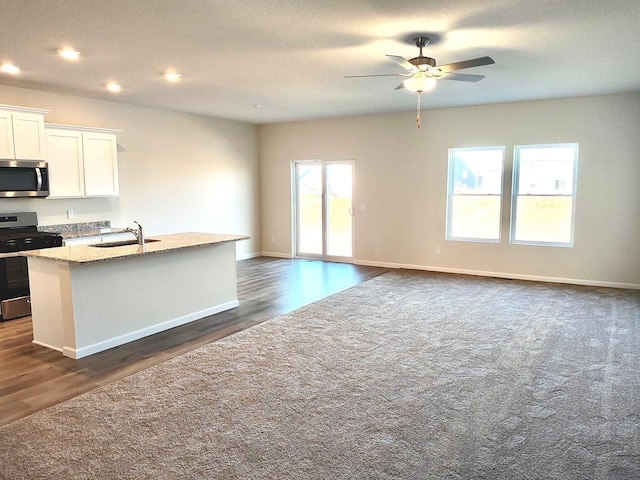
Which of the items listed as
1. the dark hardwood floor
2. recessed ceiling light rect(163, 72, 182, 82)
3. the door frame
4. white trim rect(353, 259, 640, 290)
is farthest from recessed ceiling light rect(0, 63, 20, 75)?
white trim rect(353, 259, 640, 290)

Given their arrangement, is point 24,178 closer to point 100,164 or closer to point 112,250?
point 100,164

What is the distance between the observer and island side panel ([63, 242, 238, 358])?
13.0 ft

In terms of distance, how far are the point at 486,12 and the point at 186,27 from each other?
232cm

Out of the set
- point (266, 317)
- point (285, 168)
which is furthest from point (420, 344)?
point (285, 168)

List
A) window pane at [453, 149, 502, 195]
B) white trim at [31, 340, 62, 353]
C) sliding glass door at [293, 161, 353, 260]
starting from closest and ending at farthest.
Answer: white trim at [31, 340, 62, 353]
window pane at [453, 149, 502, 195]
sliding glass door at [293, 161, 353, 260]

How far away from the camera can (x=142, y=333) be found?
4461 millimetres

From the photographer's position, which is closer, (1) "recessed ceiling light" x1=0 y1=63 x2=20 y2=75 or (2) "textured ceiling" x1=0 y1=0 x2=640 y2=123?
(2) "textured ceiling" x1=0 y1=0 x2=640 y2=123

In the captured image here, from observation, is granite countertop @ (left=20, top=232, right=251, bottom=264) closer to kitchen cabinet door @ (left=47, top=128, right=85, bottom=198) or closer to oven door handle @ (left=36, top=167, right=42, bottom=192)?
oven door handle @ (left=36, top=167, right=42, bottom=192)

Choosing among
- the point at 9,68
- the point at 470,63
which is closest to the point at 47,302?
the point at 9,68

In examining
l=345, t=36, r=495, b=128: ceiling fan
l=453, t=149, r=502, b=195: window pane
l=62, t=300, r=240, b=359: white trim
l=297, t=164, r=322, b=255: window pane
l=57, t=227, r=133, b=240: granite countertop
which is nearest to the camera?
l=345, t=36, r=495, b=128: ceiling fan

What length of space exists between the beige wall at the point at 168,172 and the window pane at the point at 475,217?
13.8 ft

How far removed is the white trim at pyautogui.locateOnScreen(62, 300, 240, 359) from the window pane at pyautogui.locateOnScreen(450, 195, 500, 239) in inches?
163

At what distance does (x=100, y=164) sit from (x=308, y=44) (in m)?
3.72

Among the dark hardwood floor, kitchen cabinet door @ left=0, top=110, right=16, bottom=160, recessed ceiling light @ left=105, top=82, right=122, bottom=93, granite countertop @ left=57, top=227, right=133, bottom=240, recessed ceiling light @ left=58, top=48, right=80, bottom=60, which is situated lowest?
the dark hardwood floor
